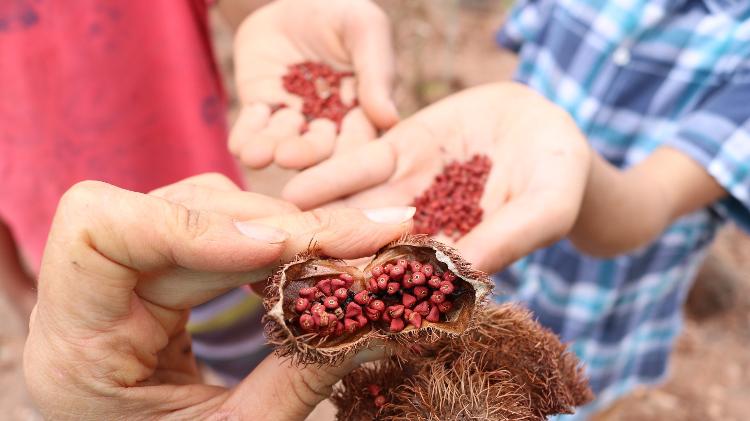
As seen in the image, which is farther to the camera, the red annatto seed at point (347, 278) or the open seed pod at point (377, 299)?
the red annatto seed at point (347, 278)

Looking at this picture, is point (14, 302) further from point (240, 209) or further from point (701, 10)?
point (701, 10)

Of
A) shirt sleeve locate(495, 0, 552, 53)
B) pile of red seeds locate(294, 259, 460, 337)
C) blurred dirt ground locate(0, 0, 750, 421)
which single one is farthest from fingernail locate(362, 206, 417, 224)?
blurred dirt ground locate(0, 0, 750, 421)

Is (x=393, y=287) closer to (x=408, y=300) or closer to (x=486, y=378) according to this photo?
(x=408, y=300)

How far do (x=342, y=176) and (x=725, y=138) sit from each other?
1416 mm

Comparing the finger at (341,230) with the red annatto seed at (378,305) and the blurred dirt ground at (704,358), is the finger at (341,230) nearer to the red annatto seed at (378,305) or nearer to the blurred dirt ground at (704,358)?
the red annatto seed at (378,305)

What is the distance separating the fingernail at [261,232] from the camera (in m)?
1.42

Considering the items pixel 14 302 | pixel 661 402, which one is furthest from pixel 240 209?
pixel 661 402

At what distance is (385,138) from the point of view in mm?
Result: 2234

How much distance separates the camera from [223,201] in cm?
164

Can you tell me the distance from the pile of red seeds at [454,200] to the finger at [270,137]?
56 centimetres

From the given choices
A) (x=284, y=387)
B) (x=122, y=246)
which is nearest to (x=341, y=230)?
(x=284, y=387)

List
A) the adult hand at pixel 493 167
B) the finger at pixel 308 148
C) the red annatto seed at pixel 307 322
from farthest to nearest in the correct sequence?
the finger at pixel 308 148 < the adult hand at pixel 493 167 < the red annatto seed at pixel 307 322

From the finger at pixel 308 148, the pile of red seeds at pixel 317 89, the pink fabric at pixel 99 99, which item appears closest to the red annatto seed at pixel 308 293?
the finger at pixel 308 148

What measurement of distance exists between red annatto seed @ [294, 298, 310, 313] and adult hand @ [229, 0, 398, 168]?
0.84 m
